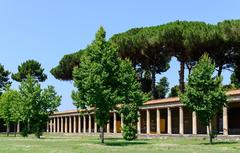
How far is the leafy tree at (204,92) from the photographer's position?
133 ft

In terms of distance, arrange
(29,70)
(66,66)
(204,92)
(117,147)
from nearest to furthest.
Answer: (117,147) → (204,92) → (66,66) → (29,70)

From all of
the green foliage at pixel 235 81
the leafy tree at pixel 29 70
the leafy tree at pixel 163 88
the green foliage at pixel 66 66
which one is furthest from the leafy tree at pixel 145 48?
the leafy tree at pixel 29 70

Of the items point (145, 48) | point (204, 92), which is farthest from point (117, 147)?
point (145, 48)

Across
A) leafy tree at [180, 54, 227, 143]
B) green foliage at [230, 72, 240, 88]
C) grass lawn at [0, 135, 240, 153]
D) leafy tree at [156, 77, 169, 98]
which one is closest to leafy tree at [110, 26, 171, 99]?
green foliage at [230, 72, 240, 88]

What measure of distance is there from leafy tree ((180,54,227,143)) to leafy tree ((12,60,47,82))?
79824 mm

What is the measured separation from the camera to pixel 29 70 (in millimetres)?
117000

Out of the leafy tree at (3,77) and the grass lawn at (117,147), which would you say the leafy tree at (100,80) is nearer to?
the grass lawn at (117,147)

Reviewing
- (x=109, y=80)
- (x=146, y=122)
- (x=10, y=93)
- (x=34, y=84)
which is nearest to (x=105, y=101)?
(x=109, y=80)

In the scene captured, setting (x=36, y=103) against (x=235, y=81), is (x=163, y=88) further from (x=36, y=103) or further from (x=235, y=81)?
(x=36, y=103)

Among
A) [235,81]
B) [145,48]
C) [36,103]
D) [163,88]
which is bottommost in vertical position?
[36,103]

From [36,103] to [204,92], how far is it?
78.2ft

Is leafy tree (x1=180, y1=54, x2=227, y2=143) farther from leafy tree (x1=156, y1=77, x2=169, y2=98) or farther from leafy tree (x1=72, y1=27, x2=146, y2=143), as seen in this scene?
leafy tree (x1=156, y1=77, x2=169, y2=98)

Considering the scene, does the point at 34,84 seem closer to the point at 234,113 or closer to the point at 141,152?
the point at 234,113

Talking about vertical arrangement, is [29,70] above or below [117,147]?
above
